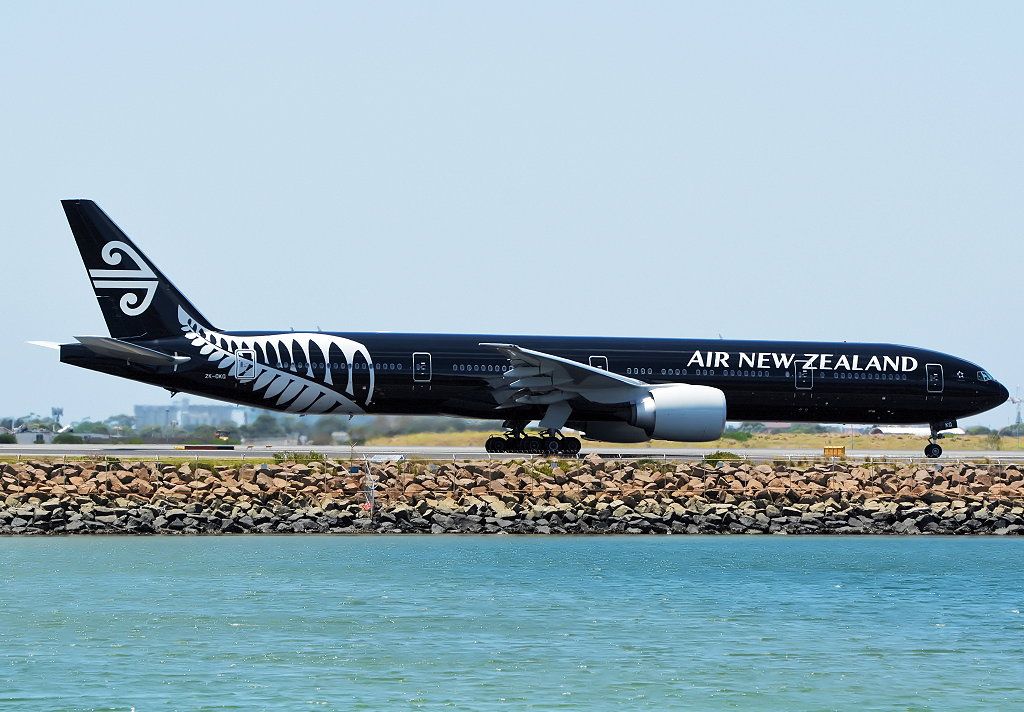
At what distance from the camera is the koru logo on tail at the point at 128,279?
4878cm

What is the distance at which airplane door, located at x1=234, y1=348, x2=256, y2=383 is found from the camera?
4747 cm

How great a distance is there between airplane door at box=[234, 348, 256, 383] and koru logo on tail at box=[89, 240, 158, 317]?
381 cm

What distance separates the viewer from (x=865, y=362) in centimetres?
5103

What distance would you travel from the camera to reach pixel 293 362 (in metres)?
47.5

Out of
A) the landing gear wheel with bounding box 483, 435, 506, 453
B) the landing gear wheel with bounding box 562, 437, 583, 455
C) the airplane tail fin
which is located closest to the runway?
the landing gear wheel with bounding box 483, 435, 506, 453

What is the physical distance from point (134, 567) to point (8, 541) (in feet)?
19.3

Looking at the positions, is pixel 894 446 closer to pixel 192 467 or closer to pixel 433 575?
pixel 192 467

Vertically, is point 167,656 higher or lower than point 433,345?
lower

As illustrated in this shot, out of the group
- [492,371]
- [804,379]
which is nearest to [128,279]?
[492,371]

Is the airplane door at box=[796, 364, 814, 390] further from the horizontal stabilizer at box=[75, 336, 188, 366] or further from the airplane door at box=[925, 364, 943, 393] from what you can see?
the horizontal stabilizer at box=[75, 336, 188, 366]

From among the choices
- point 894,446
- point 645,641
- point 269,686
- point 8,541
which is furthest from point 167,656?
point 894,446

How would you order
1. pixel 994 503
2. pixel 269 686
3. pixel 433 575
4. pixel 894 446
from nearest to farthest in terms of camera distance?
pixel 269 686
pixel 433 575
pixel 994 503
pixel 894 446

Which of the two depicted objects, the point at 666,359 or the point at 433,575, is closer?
the point at 433,575

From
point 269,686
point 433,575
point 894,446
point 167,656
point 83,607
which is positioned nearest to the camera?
point 269,686
